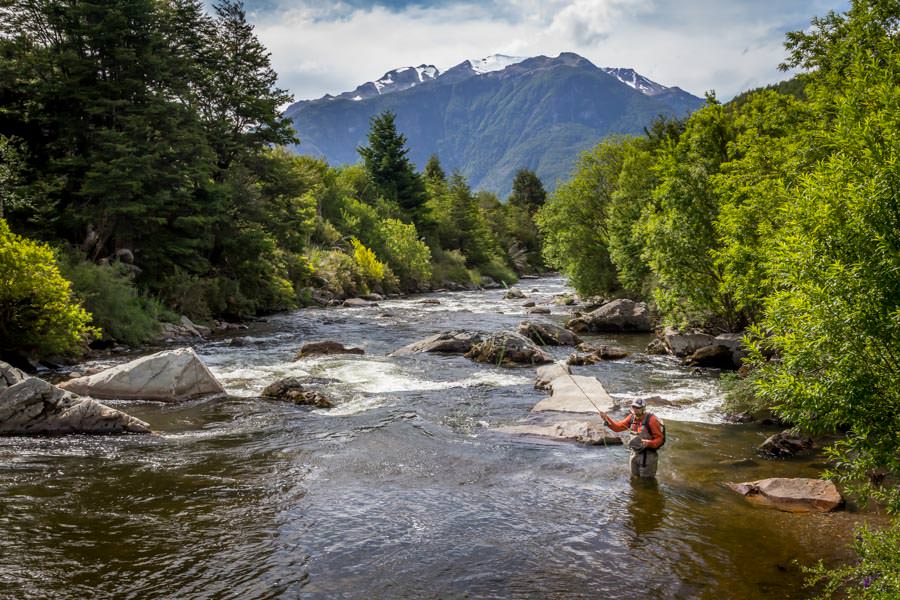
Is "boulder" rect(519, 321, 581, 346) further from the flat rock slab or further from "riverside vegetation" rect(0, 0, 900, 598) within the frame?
the flat rock slab

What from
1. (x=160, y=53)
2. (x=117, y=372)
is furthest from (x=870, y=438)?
(x=160, y=53)

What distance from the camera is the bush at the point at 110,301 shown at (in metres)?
21.0

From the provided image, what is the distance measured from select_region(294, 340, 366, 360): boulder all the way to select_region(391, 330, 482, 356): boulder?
5.33 ft

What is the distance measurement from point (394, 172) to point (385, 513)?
63499 millimetres

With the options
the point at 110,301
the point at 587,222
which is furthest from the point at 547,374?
the point at 587,222

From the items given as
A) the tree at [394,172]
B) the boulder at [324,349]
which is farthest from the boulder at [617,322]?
the tree at [394,172]

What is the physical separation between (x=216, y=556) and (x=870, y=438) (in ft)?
24.7

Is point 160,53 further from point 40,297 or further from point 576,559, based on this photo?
point 576,559

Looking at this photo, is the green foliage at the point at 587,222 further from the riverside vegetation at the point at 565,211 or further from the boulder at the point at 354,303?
the boulder at the point at 354,303

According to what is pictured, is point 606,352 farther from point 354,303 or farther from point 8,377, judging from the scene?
point 354,303

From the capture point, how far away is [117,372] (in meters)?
14.7

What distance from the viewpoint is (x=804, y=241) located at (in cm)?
701

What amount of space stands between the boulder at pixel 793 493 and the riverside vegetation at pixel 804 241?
51 centimetres

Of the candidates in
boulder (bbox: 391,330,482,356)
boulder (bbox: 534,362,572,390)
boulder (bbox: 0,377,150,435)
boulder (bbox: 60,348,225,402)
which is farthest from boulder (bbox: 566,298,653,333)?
boulder (bbox: 0,377,150,435)
